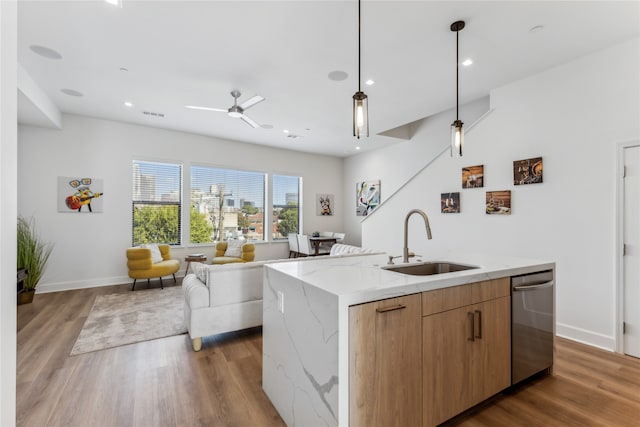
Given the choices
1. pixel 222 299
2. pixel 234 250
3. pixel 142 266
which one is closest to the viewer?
pixel 222 299

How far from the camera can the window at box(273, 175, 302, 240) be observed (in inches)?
301

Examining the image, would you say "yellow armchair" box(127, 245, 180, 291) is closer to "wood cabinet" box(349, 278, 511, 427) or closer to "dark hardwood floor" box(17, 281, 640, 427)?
"dark hardwood floor" box(17, 281, 640, 427)

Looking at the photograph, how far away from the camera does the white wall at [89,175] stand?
15.9ft

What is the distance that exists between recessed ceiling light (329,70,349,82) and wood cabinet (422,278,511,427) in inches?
115

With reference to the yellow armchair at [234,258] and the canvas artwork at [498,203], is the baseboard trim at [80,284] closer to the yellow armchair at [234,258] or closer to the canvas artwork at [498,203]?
the yellow armchair at [234,258]

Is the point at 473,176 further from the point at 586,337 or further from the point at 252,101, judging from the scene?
the point at 252,101

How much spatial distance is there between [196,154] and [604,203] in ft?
22.1

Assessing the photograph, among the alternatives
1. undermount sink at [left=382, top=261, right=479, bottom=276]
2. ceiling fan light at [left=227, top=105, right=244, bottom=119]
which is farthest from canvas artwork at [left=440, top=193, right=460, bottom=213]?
ceiling fan light at [left=227, top=105, right=244, bottom=119]

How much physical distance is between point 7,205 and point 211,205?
6032mm

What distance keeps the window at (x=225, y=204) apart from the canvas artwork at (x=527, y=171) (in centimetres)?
553

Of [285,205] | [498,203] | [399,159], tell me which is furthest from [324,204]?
[498,203]

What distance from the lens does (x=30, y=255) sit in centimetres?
439

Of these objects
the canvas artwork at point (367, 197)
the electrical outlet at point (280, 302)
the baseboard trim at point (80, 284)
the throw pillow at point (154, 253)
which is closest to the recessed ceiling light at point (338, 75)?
the electrical outlet at point (280, 302)

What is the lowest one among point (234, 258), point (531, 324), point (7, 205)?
point (234, 258)
